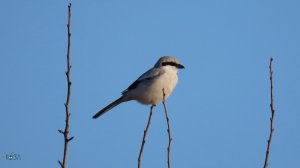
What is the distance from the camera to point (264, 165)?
2.85 meters

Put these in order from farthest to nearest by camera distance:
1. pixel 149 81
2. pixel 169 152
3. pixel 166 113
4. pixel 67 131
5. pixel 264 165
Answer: pixel 149 81
pixel 166 113
pixel 169 152
pixel 264 165
pixel 67 131

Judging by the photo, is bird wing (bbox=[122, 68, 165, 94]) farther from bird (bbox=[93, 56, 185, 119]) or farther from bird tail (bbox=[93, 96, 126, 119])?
bird tail (bbox=[93, 96, 126, 119])

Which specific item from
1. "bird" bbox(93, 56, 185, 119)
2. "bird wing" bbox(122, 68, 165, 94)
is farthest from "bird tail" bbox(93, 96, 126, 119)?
"bird wing" bbox(122, 68, 165, 94)

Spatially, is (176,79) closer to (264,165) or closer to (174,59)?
(174,59)

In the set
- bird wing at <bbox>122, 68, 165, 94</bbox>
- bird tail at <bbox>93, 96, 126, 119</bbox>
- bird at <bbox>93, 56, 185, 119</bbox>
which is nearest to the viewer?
bird at <bbox>93, 56, 185, 119</bbox>

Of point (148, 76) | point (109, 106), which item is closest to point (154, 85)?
point (148, 76)

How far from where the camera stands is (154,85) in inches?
266

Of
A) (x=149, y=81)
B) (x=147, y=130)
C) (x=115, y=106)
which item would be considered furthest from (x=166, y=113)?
(x=115, y=106)

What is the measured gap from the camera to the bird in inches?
267

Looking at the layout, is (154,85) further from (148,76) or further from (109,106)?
(109,106)

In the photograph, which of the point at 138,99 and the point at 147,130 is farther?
the point at 138,99

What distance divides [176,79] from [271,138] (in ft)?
13.4

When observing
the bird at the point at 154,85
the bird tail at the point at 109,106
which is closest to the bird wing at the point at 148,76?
the bird at the point at 154,85

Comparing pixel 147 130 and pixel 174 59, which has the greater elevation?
pixel 174 59
